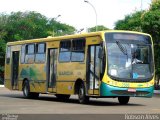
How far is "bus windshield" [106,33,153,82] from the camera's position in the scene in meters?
22.5

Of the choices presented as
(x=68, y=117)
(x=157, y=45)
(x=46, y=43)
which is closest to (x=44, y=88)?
(x=46, y=43)

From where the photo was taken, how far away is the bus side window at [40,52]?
2823 centimetres

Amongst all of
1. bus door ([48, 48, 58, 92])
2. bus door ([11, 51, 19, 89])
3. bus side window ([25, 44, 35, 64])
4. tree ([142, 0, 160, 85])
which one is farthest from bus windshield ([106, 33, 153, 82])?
tree ([142, 0, 160, 85])

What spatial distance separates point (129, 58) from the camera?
22.8 m

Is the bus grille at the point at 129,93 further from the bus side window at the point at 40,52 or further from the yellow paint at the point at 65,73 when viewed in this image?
the bus side window at the point at 40,52

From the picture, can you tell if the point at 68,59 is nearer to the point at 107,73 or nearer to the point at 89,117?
the point at 107,73

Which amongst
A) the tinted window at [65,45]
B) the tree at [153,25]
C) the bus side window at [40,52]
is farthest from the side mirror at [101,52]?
the tree at [153,25]

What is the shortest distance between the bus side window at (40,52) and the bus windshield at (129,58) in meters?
6.16

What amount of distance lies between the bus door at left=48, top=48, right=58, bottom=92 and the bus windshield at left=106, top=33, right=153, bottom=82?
15.8 ft

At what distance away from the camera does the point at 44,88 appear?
2786 centimetres

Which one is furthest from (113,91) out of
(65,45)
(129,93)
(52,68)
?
(52,68)

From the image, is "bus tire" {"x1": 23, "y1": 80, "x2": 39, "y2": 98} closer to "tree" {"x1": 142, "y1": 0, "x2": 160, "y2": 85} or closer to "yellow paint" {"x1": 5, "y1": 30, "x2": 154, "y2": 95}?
"yellow paint" {"x1": 5, "y1": 30, "x2": 154, "y2": 95}

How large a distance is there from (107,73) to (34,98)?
886 centimetres

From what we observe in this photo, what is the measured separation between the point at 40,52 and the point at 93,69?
19.3 feet
